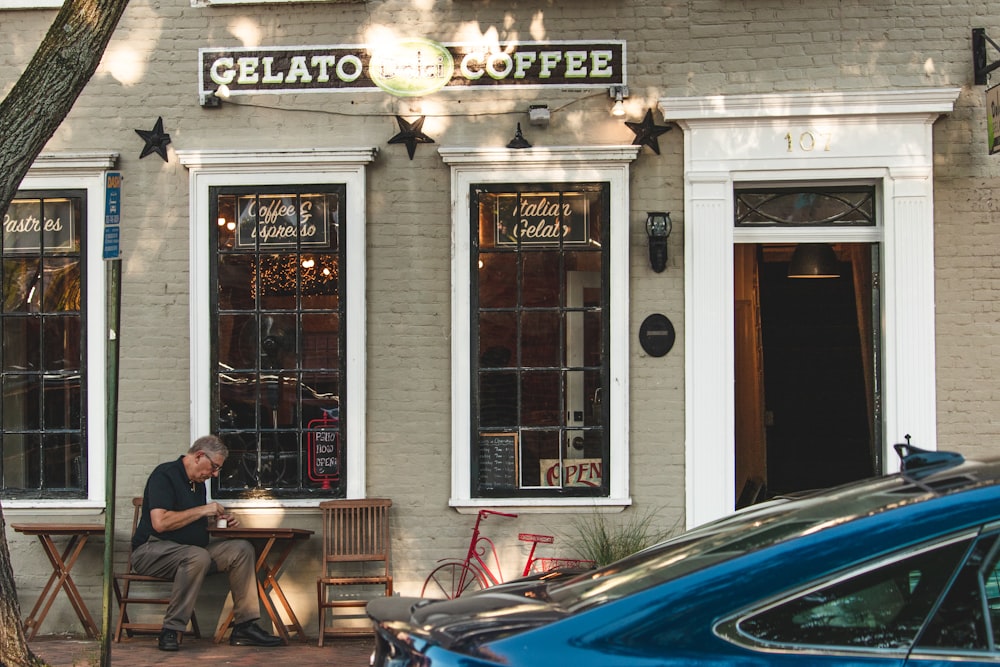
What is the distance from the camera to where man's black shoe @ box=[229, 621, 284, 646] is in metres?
8.10

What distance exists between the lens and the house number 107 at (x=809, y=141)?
8.43 metres

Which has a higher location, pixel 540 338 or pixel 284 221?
pixel 284 221

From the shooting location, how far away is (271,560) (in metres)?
8.52

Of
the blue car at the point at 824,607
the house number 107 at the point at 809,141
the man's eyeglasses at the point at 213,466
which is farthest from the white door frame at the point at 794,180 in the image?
the blue car at the point at 824,607

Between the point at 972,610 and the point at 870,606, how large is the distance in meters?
0.26

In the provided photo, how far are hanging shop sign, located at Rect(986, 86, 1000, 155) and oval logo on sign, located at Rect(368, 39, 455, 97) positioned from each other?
3.80 meters

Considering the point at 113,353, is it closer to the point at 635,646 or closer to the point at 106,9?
the point at 106,9

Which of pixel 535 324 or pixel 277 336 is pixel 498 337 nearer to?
pixel 535 324

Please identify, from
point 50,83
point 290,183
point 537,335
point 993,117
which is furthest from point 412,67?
point 993,117

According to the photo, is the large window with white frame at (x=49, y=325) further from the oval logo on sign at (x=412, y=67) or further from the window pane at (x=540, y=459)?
the window pane at (x=540, y=459)

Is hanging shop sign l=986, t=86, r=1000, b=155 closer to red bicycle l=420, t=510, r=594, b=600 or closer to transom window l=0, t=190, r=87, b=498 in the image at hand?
red bicycle l=420, t=510, r=594, b=600

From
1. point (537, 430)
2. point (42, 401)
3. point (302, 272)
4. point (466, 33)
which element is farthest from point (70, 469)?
point (466, 33)

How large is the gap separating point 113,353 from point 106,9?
71.4 inches

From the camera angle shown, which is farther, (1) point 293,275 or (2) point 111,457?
(1) point 293,275
